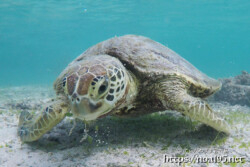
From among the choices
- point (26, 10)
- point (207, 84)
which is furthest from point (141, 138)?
point (26, 10)

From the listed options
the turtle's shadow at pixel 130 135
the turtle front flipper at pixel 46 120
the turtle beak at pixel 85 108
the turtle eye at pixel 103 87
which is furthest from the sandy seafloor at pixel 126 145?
the turtle eye at pixel 103 87

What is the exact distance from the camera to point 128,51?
3527 mm

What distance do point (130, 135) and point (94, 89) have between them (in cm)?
149

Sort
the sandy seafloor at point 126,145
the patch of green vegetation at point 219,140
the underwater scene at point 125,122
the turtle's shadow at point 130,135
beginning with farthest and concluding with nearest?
the turtle's shadow at point 130,135, the patch of green vegetation at point 219,140, the sandy seafloor at point 126,145, the underwater scene at point 125,122

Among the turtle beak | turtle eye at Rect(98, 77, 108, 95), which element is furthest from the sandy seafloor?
turtle eye at Rect(98, 77, 108, 95)

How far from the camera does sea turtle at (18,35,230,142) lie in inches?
90.9

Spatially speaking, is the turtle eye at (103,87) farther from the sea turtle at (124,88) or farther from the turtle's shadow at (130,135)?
the turtle's shadow at (130,135)

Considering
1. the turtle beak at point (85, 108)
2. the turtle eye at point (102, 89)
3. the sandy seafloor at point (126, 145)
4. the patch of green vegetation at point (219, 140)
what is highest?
the turtle eye at point (102, 89)

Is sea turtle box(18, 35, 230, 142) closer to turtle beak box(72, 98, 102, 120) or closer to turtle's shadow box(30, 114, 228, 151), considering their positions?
turtle beak box(72, 98, 102, 120)

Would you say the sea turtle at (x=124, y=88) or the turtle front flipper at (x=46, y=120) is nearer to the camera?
the sea turtle at (x=124, y=88)

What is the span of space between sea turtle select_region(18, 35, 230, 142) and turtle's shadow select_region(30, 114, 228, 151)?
0.27 meters

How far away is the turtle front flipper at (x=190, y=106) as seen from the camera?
9.63ft

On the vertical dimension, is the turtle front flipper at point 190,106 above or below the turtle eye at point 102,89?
below

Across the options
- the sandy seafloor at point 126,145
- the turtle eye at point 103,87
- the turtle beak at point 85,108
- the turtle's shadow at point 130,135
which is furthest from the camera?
the turtle's shadow at point 130,135
